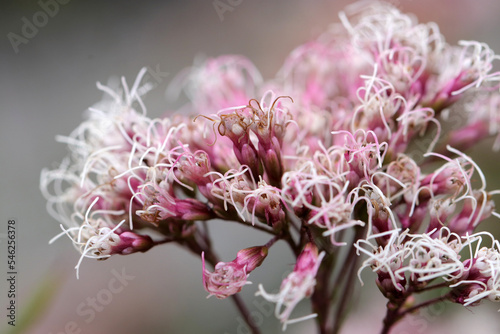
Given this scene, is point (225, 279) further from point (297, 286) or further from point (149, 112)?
point (149, 112)

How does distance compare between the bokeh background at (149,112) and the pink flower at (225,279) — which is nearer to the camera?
the pink flower at (225,279)

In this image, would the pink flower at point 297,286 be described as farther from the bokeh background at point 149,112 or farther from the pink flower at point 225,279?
the bokeh background at point 149,112

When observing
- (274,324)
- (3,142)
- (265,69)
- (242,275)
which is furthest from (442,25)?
(3,142)

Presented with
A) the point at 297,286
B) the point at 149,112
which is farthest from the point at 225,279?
the point at 149,112

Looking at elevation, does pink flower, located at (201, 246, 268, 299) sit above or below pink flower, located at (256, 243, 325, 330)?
above

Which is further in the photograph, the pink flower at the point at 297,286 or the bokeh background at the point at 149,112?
the bokeh background at the point at 149,112

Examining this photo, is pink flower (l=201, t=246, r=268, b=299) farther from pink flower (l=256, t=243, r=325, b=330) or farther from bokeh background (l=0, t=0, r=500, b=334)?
bokeh background (l=0, t=0, r=500, b=334)

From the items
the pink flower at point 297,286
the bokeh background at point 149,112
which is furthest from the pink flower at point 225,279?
the bokeh background at point 149,112

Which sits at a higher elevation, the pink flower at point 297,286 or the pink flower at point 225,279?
the pink flower at point 225,279

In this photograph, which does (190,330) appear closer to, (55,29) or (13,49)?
(13,49)

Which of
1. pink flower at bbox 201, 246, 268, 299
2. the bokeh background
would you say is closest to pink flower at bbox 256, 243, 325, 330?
pink flower at bbox 201, 246, 268, 299
